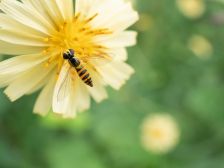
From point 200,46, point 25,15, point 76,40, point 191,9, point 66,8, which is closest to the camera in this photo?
point 25,15

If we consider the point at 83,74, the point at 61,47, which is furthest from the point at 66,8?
the point at 83,74

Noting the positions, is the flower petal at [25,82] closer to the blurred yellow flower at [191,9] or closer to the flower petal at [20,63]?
the flower petal at [20,63]

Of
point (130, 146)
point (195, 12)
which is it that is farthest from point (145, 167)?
point (195, 12)

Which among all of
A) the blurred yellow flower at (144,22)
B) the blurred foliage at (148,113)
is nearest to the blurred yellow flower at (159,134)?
the blurred foliage at (148,113)

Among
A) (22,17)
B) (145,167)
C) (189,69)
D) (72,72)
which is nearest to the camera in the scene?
(22,17)

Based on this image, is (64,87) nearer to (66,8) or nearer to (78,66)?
(78,66)

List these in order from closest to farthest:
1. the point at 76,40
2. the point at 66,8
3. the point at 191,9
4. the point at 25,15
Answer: the point at 25,15 < the point at 66,8 < the point at 76,40 < the point at 191,9

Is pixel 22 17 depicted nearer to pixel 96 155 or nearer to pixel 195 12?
pixel 96 155

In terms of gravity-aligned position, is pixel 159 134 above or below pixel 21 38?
below
